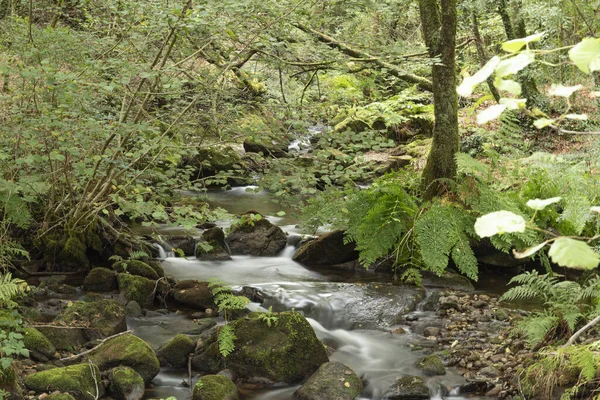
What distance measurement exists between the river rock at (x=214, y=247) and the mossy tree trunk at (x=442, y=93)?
10.5 ft

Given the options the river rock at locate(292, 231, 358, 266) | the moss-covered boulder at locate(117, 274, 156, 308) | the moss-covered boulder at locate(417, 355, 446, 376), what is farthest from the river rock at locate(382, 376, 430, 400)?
the river rock at locate(292, 231, 358, 266)

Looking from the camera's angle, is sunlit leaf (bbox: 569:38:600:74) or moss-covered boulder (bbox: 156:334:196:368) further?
moss-covered boulder (bbox: 156:334:196:368)

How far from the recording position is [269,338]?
5.98 meters

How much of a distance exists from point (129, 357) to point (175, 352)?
0.51 metres

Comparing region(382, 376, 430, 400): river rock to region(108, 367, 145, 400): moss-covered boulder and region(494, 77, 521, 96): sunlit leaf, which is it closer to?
region(108, 367, 145, 400): moss-covered boulder

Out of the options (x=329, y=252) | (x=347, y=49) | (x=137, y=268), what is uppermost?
(x=347, y=49)

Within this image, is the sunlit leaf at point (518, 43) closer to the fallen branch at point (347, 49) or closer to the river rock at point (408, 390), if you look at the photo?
the river rock at point (408, 390)

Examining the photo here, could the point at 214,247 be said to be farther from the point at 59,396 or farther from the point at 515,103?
the point at 515,103

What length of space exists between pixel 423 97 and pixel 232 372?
12318 millimetres

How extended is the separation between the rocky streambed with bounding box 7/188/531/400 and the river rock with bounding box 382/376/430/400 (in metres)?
0.01

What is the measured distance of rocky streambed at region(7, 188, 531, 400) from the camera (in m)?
5.44

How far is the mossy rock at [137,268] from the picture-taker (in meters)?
7.80

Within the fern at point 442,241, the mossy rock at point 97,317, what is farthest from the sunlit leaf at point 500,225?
the fern at point 442,241

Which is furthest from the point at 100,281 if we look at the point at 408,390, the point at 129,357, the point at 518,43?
the point at 518,43
